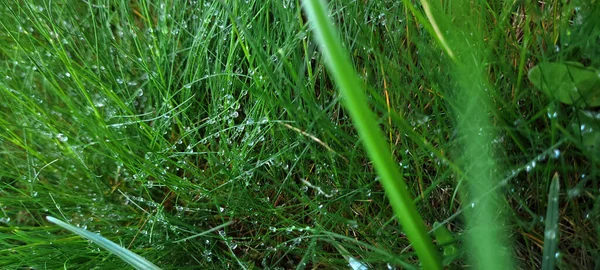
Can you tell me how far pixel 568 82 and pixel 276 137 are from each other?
0.39 meters

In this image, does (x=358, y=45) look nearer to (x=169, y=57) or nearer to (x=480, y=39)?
(x=480, y=39)

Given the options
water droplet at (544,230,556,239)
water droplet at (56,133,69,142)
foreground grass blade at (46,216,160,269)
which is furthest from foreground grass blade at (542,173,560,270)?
water droplet at (56,133,69,142)

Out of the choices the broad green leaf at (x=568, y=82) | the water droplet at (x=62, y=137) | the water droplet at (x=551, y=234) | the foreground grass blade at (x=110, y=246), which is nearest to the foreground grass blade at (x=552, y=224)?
the water droplet at (x=551, y=234)

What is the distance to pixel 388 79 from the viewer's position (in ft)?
2.36

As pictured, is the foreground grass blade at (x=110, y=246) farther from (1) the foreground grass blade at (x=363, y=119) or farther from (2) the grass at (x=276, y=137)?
(1) the foreground grass blade at (x=363, y=119)

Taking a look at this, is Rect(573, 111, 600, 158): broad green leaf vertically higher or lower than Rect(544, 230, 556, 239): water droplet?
higher

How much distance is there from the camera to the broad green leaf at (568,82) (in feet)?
1.92

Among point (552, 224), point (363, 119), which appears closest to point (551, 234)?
point (552, 224)

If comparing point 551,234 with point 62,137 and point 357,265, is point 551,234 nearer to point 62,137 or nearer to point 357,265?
point 357,265

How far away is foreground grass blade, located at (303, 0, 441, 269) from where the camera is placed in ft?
1.03

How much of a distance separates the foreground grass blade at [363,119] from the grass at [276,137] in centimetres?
17

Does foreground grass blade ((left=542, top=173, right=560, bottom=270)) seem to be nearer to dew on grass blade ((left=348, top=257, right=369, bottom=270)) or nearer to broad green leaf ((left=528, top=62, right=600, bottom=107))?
broad green leaf ((left=528, top=62, right=600, bottom=107))

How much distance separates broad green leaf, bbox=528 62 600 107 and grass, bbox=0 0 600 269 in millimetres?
18

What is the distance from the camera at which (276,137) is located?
2.60 feet
